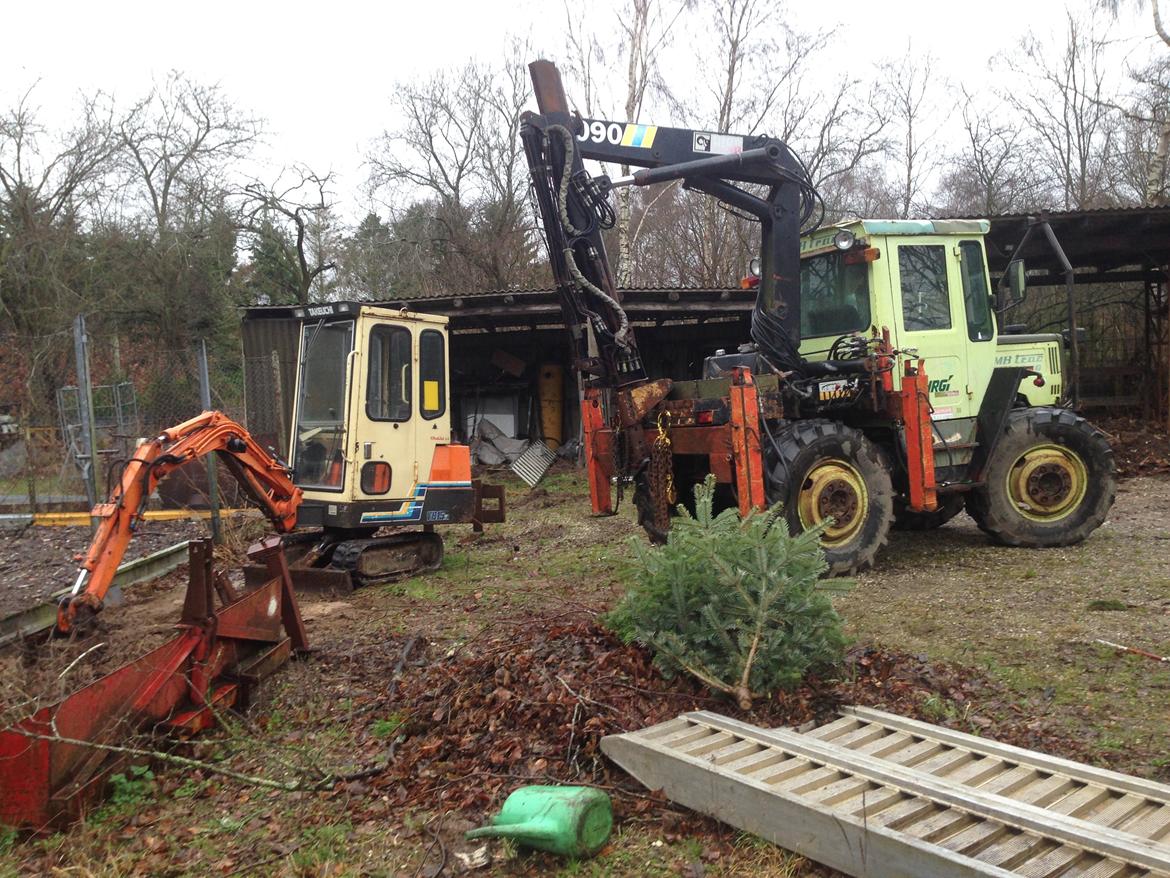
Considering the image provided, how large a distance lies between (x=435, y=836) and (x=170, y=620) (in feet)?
13.6

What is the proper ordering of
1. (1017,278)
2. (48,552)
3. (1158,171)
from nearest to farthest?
1. (1017,278)
2. (48,552)
3. (1158,171)

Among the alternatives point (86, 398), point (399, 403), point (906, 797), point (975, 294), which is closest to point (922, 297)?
point (975, 294)

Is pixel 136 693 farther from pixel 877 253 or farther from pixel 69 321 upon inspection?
pixel 69 321

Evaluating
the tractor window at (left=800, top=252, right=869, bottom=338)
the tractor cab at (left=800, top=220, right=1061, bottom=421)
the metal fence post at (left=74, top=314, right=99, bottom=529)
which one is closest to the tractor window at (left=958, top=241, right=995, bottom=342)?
the tractor cab at (left=800, top=220, right=1061, bottom=421)

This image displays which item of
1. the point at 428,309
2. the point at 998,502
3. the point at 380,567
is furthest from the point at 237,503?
the point at 998,502

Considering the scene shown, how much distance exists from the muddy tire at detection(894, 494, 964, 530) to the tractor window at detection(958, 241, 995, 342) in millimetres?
1720

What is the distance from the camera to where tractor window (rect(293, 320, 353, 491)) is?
26.5 ft

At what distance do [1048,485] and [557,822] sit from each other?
21.9ft

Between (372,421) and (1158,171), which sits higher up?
(1158,171)

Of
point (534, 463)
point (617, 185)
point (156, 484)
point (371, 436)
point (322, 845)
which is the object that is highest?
point (617, 185)

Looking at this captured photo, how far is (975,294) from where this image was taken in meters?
8.20

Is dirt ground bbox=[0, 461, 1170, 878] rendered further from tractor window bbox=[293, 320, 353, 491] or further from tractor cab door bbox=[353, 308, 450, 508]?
tractor window bbox=[293, 320, 353, 491]

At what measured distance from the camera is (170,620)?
6797 millimetres

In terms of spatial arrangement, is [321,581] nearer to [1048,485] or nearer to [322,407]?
[322,407]
